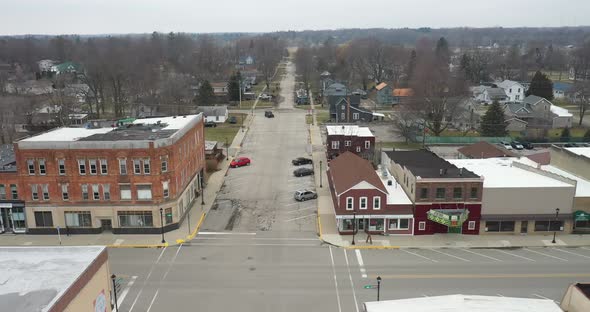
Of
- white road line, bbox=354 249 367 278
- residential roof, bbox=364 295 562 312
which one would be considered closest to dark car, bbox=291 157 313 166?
white road line, bbox=354 249 367 278

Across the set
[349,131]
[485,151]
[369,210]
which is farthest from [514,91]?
[369,210]

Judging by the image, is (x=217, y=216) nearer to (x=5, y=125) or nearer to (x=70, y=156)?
(x=70, y=156)

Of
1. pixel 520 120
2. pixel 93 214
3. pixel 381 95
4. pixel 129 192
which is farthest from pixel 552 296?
pixel 381 95

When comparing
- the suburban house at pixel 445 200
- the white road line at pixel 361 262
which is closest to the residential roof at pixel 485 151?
the suburban house at pixel 445 200

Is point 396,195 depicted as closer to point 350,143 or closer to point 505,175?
point 505,175

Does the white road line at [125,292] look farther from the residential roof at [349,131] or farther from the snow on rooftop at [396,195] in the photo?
the residential roof at [349,131]

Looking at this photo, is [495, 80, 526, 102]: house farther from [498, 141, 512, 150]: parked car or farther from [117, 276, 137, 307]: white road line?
[117, 276, 137, 307]: white road line
